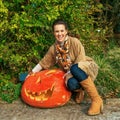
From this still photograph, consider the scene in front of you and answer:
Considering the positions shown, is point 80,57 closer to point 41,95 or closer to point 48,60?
point 48,60

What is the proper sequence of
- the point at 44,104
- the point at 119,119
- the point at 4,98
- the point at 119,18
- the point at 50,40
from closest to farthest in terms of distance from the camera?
the point at 119,119
the point at 44,104
the point at 4,98
the point at 50,40
the point at 119,18

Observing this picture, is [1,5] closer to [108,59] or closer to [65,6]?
[65,6]

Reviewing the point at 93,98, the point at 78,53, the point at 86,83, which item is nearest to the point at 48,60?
the point at 78,53

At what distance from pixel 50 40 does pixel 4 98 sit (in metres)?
1.27

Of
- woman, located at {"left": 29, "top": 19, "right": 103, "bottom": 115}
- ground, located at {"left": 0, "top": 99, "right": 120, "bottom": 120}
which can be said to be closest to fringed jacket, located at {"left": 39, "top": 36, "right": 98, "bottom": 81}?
woman, located at {"left": 29, "top": 19, "right": 103, "bottom": 115}

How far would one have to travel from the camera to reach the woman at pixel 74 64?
457 centimetres

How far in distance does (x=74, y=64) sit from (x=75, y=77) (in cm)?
16

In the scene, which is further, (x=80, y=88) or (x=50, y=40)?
(x=50, y=40)

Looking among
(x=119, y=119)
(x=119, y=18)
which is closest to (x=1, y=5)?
(x=119, y=119)

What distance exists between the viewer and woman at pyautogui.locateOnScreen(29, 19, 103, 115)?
4.57 meters

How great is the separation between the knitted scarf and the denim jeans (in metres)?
0.31

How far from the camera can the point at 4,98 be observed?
5.04 meters

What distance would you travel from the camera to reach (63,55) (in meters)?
4.90

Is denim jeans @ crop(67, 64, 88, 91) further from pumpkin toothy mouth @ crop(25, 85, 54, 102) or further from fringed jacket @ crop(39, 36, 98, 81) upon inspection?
pumpkin toothy mouth @ crop(25, 85, 54, 102)
